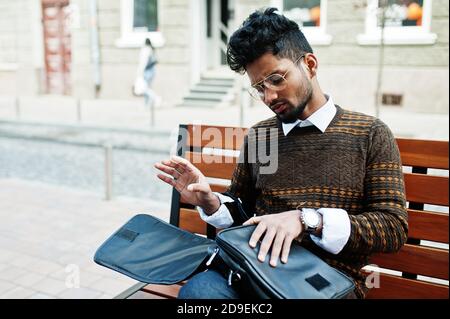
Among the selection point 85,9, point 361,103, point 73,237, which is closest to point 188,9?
point 85,9

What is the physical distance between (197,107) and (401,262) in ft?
38.2

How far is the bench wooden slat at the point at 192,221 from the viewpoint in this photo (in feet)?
8.09

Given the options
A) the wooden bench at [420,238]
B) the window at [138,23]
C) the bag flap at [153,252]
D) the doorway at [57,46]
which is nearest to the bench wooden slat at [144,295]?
the wooden bench at [420,238]

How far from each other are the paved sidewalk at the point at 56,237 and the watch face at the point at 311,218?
75.7 inches

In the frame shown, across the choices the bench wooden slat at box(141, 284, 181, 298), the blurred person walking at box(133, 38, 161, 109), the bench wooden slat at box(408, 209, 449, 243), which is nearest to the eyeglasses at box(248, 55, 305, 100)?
the bench wooden slat at box(408, 209, 449, 243)

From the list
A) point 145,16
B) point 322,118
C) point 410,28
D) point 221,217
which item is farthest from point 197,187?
point 145,16

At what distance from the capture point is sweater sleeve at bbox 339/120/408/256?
165 cm

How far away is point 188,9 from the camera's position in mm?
13711

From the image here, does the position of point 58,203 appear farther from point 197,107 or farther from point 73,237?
point 197,107

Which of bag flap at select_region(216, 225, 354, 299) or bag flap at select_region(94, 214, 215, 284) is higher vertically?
bag flap at select_region(216, 225, 354, 299)

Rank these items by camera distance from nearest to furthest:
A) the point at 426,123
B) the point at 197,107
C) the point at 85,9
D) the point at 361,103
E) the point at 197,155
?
the point at 197,155, the point at 426,123, the point at 361,103, the point at 197,107, the point at 85,9

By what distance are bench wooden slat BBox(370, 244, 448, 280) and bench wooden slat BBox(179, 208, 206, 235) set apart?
2.81 ft

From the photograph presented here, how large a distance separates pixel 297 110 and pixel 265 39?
0.95 feet

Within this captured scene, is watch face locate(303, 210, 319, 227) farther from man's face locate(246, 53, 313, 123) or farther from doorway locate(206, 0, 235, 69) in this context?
doorway locate(206, 0, 235, 69)
